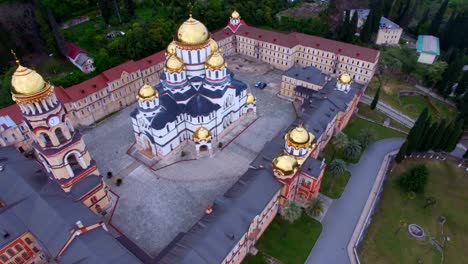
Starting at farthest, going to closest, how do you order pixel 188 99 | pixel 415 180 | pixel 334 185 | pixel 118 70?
pixel 118 70, pixel 188 99, pixel 334 185, pixel 415 180

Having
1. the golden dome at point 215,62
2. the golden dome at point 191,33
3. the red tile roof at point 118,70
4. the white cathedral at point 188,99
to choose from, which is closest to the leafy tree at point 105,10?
the red tile roof at point 118,70

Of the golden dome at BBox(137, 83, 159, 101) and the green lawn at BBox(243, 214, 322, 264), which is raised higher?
the golden dome at BBox(137, 83, 159, 101)

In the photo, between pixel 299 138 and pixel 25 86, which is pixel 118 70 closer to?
pixel 25 86

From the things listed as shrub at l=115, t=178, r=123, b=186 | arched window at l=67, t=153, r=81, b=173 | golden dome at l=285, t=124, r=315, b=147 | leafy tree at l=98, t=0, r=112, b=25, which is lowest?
shrub at l=115, t=178, r=123, b=186

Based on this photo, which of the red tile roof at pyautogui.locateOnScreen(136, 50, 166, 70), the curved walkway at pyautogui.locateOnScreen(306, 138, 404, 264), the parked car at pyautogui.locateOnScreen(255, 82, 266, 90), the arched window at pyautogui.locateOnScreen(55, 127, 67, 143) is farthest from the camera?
the parked car at pyautogui.locateOnScreen(255, 82, 266, 90)

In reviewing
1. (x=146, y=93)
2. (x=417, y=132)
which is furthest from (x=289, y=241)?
(x=146, y=93)

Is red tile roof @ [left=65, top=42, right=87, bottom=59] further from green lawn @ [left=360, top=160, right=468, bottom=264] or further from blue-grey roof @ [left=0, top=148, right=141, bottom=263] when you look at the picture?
green lawn @ [left=360, top=160, right=468, bottom=264]

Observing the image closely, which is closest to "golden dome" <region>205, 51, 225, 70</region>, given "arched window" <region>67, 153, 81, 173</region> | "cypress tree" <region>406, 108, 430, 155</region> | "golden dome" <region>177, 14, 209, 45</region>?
"golden dome" <region>177, 14, 209, 45</region>
